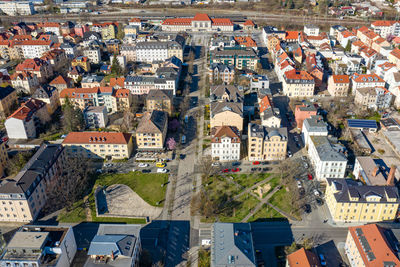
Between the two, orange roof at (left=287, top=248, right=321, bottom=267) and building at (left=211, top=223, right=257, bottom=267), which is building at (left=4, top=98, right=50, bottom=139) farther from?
orange roof at (left=287, top=248, right=321, bottom=267)

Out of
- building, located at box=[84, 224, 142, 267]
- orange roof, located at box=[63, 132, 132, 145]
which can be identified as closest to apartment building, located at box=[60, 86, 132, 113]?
orange roof, located at box=[63, 132, 132, 145]

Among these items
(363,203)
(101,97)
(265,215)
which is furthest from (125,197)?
(363,203)

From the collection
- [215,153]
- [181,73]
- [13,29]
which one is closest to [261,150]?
[215,153]

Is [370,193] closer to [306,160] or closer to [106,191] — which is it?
[306,160]

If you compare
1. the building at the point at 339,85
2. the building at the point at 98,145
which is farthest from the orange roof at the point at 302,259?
the building at the point at 339,85

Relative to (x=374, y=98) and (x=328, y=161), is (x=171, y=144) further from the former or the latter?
(x=374, y=98)
